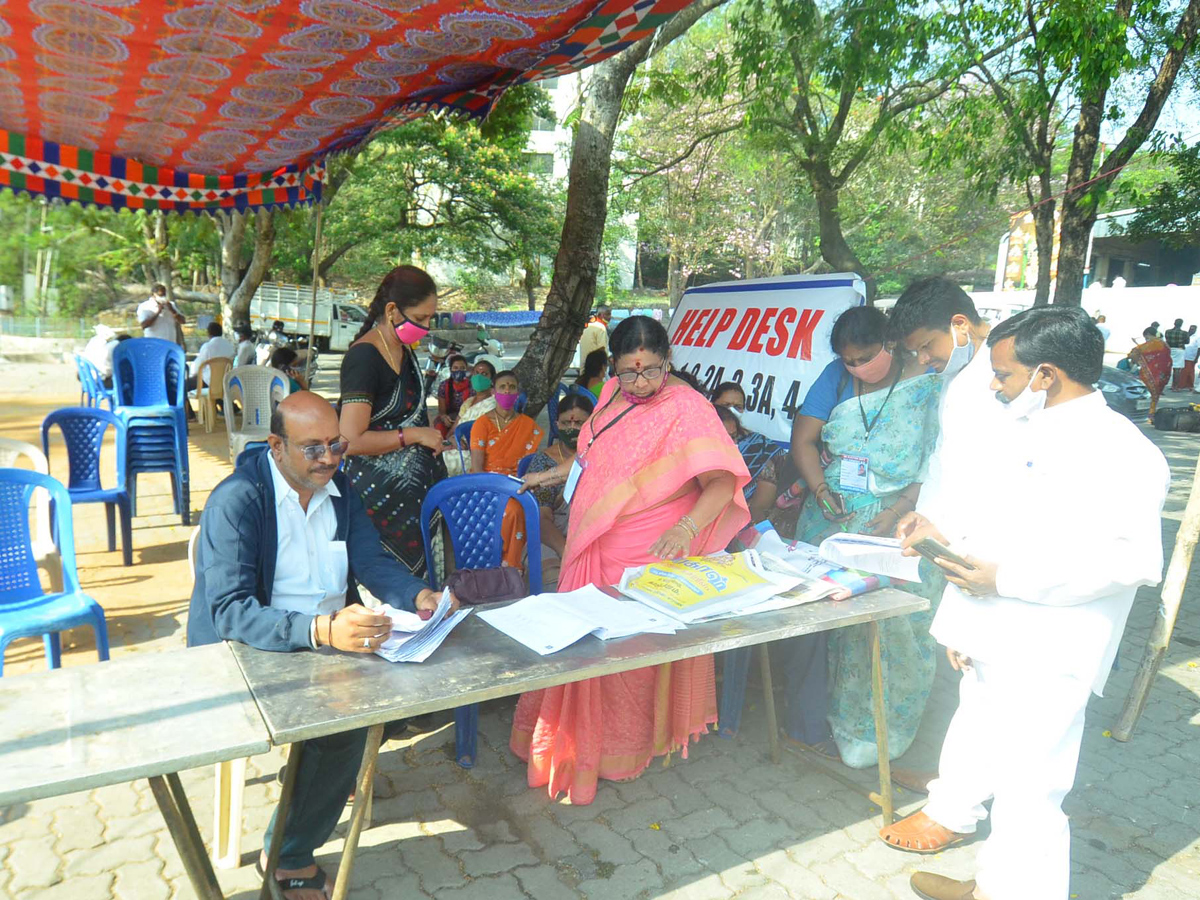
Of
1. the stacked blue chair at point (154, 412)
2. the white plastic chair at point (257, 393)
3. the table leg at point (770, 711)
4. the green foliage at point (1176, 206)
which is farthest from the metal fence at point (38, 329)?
the green foliage at point (1176, 206)

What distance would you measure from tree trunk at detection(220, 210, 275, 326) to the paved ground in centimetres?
965

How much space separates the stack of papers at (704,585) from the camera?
2439 mm

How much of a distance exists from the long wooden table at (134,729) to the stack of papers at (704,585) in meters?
1.15

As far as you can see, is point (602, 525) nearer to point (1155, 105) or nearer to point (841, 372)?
point (841, 372)

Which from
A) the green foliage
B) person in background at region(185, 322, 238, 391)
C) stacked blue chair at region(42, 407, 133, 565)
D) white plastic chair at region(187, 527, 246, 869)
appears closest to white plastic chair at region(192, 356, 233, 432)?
person in background at region(185, 322, 238, 391)

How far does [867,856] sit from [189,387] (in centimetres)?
1057

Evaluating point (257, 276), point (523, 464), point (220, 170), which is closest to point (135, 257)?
point (257, 276)

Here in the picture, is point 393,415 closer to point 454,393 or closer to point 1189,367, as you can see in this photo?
point 454,393

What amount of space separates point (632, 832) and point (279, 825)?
3.78ft

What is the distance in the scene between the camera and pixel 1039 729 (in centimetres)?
227

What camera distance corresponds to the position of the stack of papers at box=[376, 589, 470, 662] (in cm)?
206

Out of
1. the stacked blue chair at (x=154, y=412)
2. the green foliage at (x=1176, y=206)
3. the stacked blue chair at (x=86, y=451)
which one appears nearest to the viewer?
the stacked blue chair at (x=86, y=451)

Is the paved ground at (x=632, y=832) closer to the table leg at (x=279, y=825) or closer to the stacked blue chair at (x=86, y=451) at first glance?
the table leg at (x=279, y=825)

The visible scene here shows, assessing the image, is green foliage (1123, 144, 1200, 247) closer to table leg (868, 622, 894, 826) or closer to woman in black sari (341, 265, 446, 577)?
table leg (868, 622, 894, 826)
